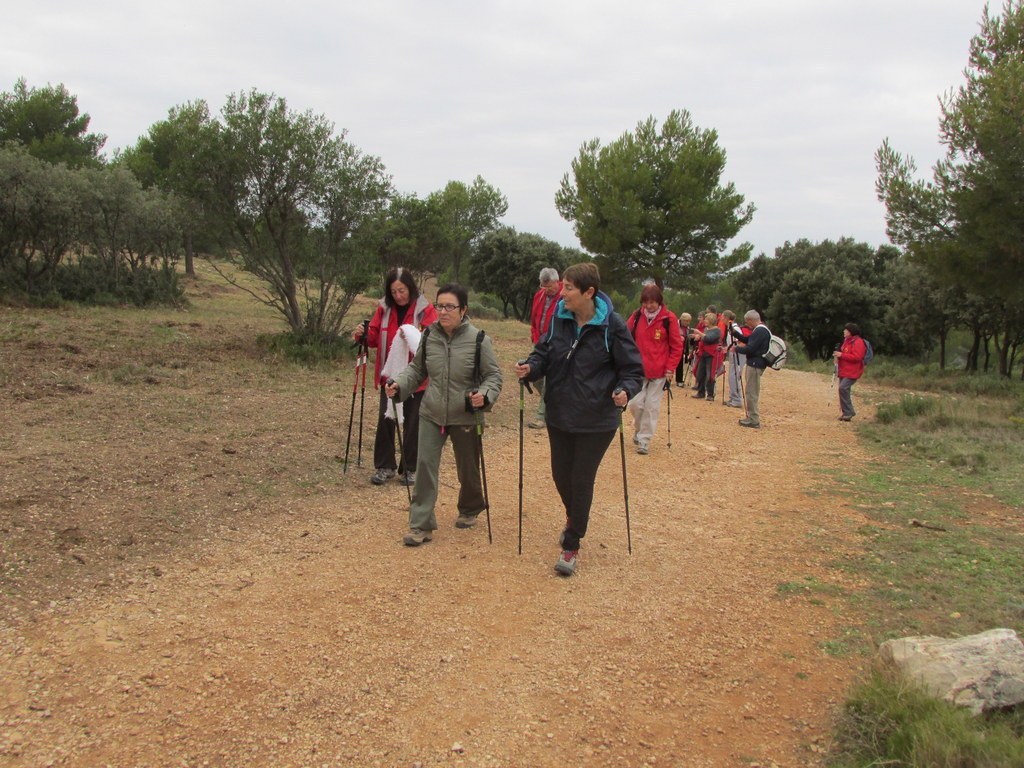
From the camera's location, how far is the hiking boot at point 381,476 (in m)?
6.92

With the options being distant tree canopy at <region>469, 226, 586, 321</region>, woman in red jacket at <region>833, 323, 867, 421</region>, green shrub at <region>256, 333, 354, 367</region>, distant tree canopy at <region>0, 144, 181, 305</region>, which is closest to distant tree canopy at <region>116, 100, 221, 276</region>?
green shrub at <region>256, 333, 354, 367</region>

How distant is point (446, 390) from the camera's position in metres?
5.37

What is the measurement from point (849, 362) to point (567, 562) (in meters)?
9.09

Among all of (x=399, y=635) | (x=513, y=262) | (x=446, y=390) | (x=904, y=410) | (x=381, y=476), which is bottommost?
(x=399, y=635)

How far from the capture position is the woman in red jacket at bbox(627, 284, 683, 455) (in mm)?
8906

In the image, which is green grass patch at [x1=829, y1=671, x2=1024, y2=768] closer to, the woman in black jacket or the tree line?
the woman in black jacket

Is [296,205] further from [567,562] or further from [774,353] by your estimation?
[567,562]

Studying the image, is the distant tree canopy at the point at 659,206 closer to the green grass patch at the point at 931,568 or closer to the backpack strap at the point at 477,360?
the green grass patch at the point at 931,568

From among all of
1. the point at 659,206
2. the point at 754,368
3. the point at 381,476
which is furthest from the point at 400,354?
the point at 659,206

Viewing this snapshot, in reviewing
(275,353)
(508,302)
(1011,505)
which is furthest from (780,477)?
(508,302)

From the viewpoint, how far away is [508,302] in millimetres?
50531

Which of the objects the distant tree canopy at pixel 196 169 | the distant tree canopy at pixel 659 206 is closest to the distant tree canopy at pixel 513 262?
the distant tree canopy at pixel 659 206

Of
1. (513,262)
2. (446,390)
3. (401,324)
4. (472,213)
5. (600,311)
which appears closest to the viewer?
(600,311)

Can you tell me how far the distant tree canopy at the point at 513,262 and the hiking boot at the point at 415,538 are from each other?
42.0m
